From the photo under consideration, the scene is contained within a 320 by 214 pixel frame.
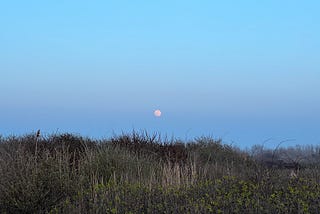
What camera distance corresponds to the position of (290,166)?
17109 millimetres

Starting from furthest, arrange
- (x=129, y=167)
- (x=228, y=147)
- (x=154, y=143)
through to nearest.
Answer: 1. (x=228, y=147)
2. (x=154, y=143)
3. (x=129, y=167)

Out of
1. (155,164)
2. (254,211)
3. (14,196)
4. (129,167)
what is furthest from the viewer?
(155,164)

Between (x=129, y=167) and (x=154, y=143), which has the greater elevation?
(x=154, y=143)

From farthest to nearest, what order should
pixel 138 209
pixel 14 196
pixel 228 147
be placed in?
pixel 228 147
pixel 14 196
pixel 138 209

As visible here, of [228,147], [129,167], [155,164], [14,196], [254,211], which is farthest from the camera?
[228,147]

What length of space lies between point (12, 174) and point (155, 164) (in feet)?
16.0

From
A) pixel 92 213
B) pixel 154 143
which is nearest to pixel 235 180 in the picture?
pixel 92 213

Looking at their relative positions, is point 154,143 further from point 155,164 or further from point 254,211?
point 254,211

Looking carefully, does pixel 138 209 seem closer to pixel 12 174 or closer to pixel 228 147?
pixel 12 174

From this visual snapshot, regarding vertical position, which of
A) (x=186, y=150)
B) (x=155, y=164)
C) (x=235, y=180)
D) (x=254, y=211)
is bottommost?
(x=254, y=211)

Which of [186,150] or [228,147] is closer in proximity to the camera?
[186,150]

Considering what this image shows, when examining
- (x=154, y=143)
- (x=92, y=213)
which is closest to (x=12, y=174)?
(x=92, y=213)

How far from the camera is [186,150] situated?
55.1 ft

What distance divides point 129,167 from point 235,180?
3.54m
